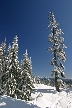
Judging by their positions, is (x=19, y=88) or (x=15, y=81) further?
(x=19, y=88)

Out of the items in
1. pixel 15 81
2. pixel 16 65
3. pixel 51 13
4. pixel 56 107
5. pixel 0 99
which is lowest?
pixel 56 107

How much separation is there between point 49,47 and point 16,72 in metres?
9.45

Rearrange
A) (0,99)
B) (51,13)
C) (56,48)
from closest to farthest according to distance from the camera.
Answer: (0,99), (56,48), (51,13)

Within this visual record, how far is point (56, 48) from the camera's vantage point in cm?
2733

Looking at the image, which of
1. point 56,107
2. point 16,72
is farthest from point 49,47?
point 56,107

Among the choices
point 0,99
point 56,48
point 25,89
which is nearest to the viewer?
point 0,99

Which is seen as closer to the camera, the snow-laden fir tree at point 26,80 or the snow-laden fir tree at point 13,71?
the snow-laden fir tree at point 13,71

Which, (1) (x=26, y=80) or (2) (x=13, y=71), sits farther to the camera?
(1) (x=26, y=80)

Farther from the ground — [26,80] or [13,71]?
[13,71]

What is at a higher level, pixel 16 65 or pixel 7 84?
pixel 16 65

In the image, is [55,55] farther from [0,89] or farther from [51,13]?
[0,89]

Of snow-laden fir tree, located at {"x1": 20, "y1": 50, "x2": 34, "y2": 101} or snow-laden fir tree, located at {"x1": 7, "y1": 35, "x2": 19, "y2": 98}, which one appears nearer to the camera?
snow-laden fir tree, located at {"x1": 7, "y1": 35, "x2": 19, "y2": 98}

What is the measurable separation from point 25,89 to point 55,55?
1080 cm

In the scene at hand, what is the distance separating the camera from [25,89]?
32.8 m
